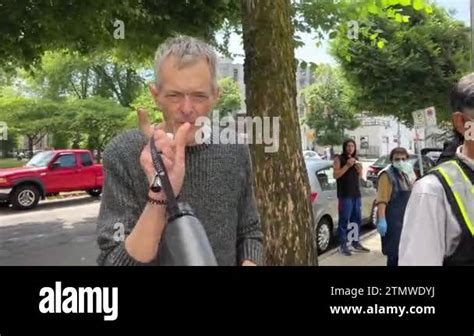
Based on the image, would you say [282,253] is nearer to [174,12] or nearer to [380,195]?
[380,195]

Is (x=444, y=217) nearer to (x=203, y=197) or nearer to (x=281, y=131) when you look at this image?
(x=203, y=197)

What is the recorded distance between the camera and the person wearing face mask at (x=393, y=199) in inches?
188

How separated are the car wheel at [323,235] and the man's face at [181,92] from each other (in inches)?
272

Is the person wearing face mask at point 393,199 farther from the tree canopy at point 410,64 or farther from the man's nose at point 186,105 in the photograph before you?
the tree canopy at point 410,64

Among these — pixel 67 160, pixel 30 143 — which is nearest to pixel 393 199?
pixel 67 160

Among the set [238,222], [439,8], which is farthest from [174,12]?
[439,8]

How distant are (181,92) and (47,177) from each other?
46.1 ft

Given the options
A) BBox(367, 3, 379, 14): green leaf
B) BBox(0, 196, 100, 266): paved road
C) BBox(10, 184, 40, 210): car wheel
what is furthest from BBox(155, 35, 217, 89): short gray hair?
BBox(10, 184, 40, 210): car wheel

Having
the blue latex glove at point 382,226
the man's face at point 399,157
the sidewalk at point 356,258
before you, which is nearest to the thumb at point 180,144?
the blue latex glove at point 382,226

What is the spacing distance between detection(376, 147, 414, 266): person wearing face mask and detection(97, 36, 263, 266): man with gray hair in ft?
10.3

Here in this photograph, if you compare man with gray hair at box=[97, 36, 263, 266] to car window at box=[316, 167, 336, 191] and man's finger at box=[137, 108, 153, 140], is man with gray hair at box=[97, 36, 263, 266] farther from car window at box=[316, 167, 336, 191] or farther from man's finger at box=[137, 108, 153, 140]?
car window at box=[316, 167, 336, 191]

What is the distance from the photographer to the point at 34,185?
47.9 feet

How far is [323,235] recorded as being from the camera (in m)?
8.38
